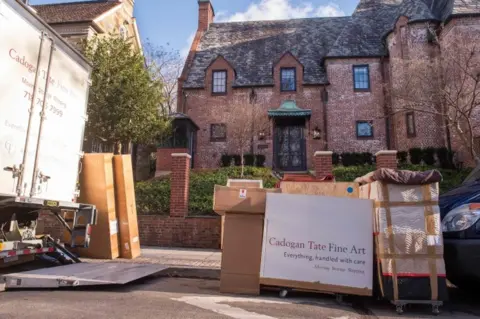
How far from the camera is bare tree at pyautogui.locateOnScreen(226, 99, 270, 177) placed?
18406 mm

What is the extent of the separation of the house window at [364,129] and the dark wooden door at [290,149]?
320 centimetres

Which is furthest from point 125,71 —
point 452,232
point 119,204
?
point 452,232

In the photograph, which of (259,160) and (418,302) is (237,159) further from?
(418,302)

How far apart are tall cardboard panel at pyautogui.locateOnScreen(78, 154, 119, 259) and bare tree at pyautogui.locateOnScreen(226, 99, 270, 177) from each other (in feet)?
32.1

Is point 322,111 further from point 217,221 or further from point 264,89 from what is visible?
point 217,221

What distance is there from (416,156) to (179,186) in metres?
12.4

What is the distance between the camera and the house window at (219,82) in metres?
21.9

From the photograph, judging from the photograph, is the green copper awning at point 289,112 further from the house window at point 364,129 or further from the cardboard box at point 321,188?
the cardboard box at point 321,188

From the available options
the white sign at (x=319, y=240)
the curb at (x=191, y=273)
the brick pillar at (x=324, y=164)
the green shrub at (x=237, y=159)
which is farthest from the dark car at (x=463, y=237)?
the green shrub at (x=237, y=159)

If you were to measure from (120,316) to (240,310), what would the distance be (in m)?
1.30

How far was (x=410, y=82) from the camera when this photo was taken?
14305 mm

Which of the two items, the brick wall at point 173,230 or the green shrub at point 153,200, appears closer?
the brick wall at point 173,230

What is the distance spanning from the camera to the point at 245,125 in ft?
60.2

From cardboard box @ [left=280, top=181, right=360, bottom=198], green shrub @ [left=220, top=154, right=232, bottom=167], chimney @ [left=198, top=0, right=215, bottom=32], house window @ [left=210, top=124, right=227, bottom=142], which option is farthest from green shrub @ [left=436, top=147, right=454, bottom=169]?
chimney @ [left=198, top=0, right=215, bottom=32]
